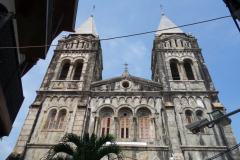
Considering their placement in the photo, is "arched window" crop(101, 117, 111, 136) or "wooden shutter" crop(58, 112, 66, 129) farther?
"wooden shutter" crop(58, 112, 66, 129)

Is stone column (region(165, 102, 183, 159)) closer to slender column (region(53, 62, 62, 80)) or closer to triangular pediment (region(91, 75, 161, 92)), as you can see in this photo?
triangular pediment (region(91, 75, 161, 92))

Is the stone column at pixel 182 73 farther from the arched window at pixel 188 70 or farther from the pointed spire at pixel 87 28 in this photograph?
the pointed spire at pixel 87 28

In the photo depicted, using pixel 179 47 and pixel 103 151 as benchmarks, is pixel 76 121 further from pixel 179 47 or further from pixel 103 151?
pixel 179 47

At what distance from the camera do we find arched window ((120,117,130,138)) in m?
14.4

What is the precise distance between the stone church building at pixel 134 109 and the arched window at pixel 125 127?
57mm

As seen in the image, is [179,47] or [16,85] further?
[179,47]

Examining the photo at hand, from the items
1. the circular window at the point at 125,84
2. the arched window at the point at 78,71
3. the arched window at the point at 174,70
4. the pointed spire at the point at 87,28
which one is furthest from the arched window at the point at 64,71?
the arched window at the point at 174,70

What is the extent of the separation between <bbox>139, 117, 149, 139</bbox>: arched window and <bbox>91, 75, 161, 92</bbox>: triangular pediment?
292cm

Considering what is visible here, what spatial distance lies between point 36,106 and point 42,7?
29.2 feet

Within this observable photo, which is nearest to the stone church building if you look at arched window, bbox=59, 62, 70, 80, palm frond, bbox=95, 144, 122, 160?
arched window, bbox=59, 62, 70, 80

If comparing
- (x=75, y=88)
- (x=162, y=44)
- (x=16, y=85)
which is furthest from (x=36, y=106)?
(x=162, y=44)

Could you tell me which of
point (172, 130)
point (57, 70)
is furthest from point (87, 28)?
point (172, 130)

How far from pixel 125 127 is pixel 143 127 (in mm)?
1341

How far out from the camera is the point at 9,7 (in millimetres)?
8617
